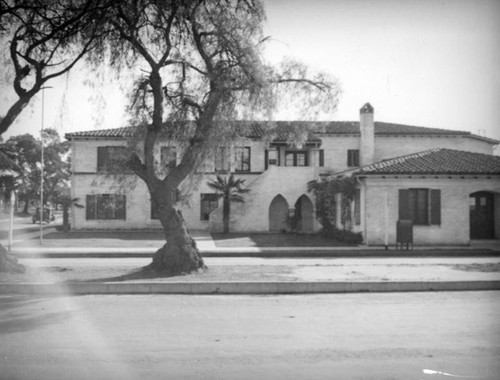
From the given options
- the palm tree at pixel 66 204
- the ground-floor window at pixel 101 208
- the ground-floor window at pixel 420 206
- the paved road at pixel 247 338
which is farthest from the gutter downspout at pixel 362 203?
the palm tree at pixel 66 204

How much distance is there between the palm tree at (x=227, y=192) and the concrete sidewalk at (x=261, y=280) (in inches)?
617

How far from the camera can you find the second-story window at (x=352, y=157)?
36.0m

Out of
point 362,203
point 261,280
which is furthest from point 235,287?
point 362,203

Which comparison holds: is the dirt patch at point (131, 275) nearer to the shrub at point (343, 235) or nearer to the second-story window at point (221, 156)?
the second-story window at point (221, 156)

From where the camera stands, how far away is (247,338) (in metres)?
6.88

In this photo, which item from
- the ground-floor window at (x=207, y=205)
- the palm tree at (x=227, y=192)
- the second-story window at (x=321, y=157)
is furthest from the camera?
the second-story window at (x=321, y=157)

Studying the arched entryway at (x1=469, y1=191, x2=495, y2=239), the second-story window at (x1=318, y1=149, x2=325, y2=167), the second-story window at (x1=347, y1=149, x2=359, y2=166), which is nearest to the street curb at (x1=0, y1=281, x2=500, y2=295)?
the arched entryway at (x1=469, y1=191, x2=495, y2=239)

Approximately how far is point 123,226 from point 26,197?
6.26 m

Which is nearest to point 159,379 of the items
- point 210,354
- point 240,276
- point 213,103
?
point 210,354

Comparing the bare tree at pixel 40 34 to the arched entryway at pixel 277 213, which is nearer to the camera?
the bare tree at pixel 40 34

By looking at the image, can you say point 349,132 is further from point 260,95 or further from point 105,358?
point 105,358

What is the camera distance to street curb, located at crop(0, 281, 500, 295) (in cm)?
1079

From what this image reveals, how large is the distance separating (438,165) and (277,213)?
40.7 ft

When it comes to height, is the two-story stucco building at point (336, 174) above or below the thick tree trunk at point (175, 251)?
above
